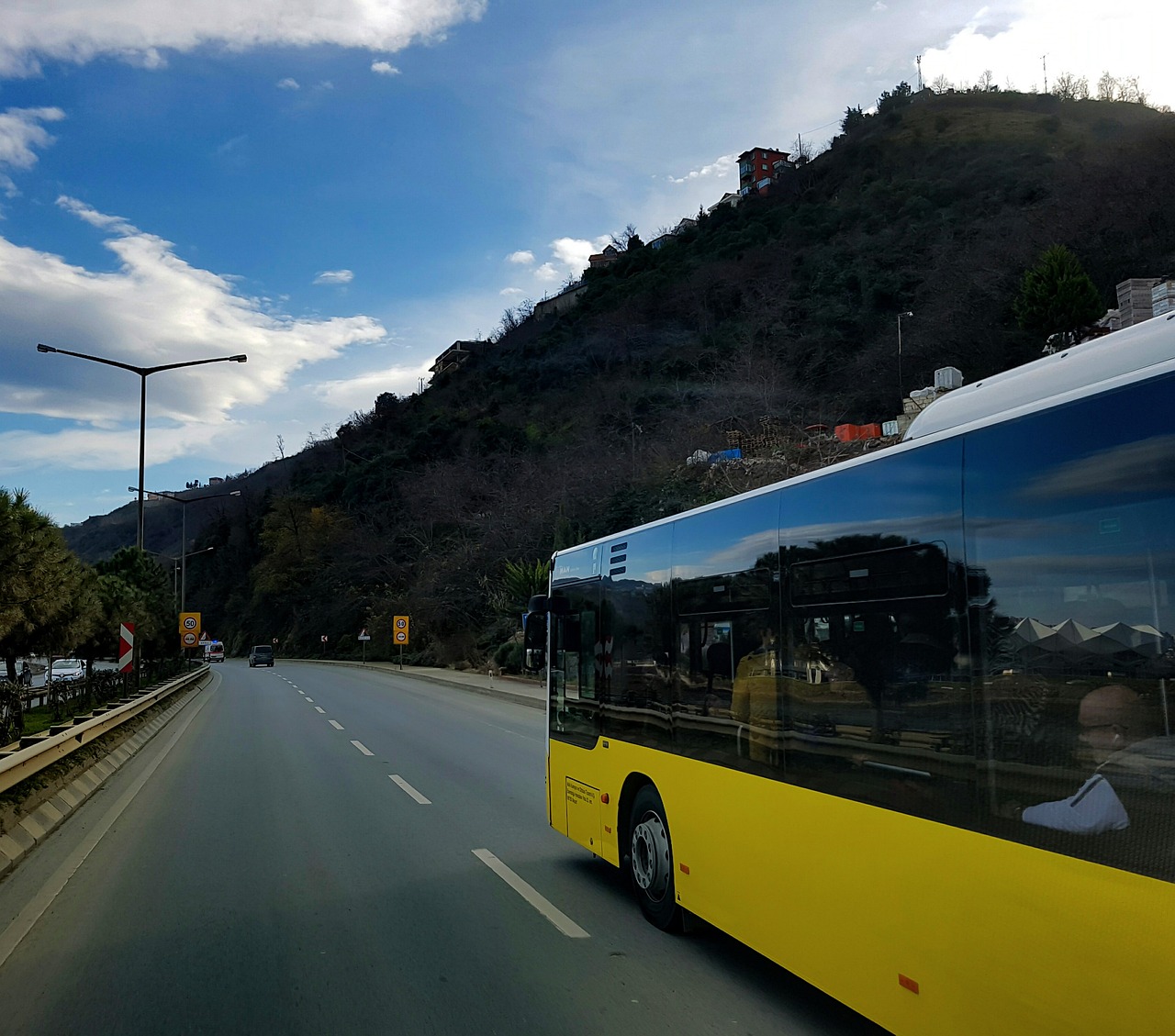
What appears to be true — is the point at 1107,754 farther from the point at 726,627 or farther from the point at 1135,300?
the point at 1135,300

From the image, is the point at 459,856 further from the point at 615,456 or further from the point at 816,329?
the point at 816,329

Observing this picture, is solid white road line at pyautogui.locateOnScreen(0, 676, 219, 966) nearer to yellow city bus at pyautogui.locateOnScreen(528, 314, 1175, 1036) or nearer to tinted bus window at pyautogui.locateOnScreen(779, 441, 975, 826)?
yellow city bus at pyautogui.locateOnScreen(528, 314, 1175, 1036)

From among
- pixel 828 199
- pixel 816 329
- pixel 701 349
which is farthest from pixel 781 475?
pixel 828 199

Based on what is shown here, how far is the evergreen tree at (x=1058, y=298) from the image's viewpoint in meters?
40.1

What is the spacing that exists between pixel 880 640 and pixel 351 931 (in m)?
4.24

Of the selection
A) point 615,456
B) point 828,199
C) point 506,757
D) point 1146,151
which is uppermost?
point 828,199

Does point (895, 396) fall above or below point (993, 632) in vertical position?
above

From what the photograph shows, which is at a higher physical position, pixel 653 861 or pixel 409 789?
pixel 653 861

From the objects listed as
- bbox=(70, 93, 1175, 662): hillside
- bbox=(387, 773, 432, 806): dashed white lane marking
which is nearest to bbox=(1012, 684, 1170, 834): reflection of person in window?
bbox=(387, 773, 432, 806): dashed white lane marking

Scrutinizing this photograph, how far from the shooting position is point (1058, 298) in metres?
40.3

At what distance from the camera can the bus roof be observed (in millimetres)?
3082

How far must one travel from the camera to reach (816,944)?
4.02m

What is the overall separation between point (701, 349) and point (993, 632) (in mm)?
71533

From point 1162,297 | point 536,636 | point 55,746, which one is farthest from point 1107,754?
point 1162,297
